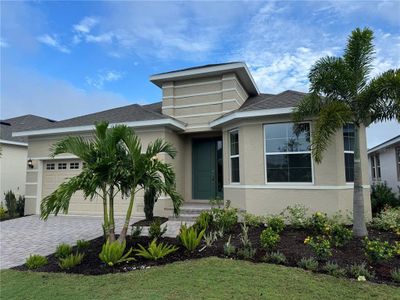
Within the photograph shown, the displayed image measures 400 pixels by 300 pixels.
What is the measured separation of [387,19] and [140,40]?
930 centimetres

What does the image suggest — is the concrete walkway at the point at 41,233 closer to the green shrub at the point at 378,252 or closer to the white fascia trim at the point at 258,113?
the white fascia trim at the point at 258,113

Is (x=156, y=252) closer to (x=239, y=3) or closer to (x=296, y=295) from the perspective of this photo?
(x=296, y=295)

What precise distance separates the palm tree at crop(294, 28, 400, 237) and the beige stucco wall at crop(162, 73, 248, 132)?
4609mm

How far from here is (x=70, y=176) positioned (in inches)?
490

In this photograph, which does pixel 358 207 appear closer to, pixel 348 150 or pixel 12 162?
pixel 348 150

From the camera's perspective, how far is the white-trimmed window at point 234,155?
10.2 meters

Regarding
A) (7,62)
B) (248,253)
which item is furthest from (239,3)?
(7,62)

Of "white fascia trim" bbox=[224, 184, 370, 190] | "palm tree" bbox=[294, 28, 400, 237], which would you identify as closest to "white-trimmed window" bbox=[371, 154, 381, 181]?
"white fascia trim" bbox=[224, 184, 370, 190]

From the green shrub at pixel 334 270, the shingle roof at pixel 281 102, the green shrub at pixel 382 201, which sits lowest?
the green shrub at pixel 334 270

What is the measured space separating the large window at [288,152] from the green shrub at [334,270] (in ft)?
14.7

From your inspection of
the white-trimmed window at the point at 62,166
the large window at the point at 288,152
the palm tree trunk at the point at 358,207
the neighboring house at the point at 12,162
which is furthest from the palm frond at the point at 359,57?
the neighboring house at the point at 12,162

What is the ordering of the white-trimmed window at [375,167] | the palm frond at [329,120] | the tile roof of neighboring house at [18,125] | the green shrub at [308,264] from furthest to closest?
1. the white-trimmed window at [375,167]
2. the tile roof of neighboring house at [18,125]
3. the palm frond at [329,120]
4. the green shrub at [308,264]

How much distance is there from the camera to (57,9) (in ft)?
32.6

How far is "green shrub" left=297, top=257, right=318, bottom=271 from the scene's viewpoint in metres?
4.82
